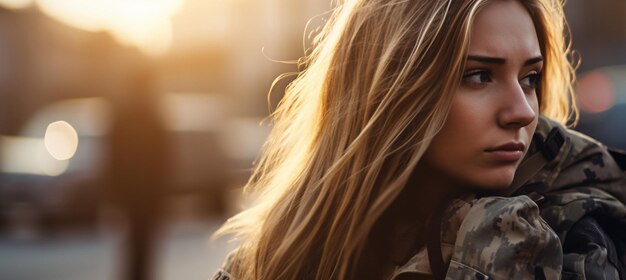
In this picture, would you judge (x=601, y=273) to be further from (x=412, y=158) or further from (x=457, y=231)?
(x=412, y=158)

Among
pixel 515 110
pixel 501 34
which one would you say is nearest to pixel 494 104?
pixel 515 110

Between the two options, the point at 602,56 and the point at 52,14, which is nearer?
the point at 52,14

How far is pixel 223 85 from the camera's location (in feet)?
79.7

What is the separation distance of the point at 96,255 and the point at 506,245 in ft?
27.8

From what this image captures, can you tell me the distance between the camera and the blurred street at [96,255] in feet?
28.3

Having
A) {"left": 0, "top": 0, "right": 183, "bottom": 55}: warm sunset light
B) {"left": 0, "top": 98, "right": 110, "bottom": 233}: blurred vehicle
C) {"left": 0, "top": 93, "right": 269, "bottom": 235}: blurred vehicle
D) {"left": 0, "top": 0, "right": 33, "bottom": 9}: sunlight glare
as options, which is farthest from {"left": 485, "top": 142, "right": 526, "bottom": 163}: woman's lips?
{"left": 0, "top": 0, "right": 33, "bottom": 9}: sunlight glare

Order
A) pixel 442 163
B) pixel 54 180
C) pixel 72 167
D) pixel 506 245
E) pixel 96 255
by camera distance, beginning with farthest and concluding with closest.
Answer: pixel 72 167 < pixel 54 180 < pixel 96 255 < pixel 442 163 < pixel 506 245

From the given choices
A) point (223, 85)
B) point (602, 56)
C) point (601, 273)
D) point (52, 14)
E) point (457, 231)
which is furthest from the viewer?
point (602, 56)

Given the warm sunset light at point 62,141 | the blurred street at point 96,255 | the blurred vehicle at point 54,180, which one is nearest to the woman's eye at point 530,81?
the blurred street at point 96,255

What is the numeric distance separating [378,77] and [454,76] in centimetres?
22

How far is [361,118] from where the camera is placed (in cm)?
214

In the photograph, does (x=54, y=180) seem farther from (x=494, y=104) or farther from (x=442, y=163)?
(x=494, y=104)

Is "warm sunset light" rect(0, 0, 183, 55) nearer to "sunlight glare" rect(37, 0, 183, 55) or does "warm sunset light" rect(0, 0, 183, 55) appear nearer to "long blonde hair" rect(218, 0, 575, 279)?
"sunlight glare" rect(37, 0, 183, 55)

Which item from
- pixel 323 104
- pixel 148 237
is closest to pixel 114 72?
pixel 148 237
